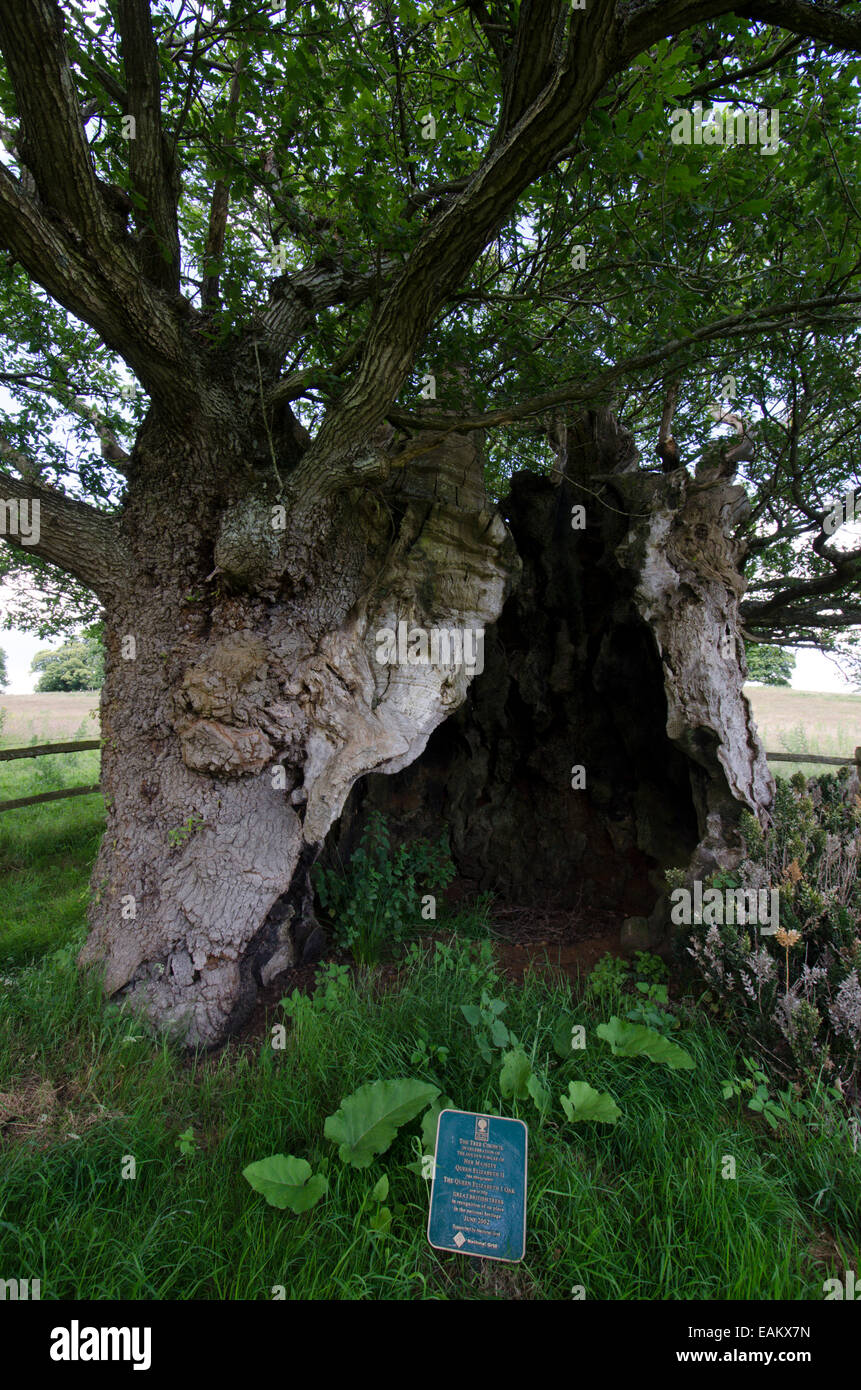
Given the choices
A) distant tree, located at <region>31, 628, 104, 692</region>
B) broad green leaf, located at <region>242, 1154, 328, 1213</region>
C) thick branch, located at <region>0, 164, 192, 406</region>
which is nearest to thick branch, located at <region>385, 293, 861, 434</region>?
thick branch, located at <region>0, 164, 192, 406</region>

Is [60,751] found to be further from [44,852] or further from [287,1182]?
[287,1182]

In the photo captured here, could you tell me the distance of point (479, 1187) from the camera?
1.94 metres

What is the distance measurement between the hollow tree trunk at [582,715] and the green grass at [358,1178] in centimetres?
174

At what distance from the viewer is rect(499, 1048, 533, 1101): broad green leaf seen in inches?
91.7

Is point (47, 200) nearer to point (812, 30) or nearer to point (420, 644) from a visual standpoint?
point (420, 644)

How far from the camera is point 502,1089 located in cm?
232

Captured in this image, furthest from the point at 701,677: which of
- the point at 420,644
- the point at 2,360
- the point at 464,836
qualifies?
the point at 2,360

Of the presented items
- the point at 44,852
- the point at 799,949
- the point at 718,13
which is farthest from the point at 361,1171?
the point at 44,852

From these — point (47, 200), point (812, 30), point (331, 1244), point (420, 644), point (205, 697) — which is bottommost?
point (331, 1244)

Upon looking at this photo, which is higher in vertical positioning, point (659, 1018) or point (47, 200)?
point (47, 200)

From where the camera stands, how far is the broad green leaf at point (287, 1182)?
1.92 meters

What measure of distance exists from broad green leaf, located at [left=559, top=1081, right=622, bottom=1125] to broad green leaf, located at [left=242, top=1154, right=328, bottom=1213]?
93cm
